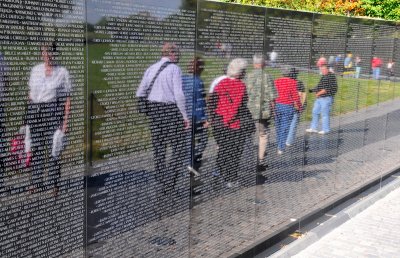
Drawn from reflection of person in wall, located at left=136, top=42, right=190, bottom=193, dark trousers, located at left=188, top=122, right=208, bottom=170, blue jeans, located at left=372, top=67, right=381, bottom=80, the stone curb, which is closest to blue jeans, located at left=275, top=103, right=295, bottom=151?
the stone curb

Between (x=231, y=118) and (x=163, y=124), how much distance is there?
114 cm

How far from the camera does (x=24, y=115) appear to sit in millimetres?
3225

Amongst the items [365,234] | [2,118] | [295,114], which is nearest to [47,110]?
[2,118]

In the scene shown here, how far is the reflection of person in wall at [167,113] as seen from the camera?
4.29 meters

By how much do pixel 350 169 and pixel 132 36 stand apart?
17.8 feet

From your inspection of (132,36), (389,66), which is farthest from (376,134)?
(132,36)

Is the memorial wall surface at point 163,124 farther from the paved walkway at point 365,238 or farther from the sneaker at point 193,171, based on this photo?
the paved walkway at point 365,238

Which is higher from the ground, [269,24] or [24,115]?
[269,24]

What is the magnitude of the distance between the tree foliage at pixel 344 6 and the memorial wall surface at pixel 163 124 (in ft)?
26.7

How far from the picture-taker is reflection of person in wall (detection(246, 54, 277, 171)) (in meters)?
5.72

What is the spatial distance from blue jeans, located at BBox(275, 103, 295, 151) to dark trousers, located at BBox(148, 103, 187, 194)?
1.74m

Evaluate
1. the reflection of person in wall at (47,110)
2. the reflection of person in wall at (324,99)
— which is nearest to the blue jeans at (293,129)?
the reflection of person in wall at (324,99)

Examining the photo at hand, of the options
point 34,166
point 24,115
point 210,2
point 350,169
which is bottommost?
point 350,169

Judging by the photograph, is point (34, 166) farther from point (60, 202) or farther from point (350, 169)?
point (350, 169)
